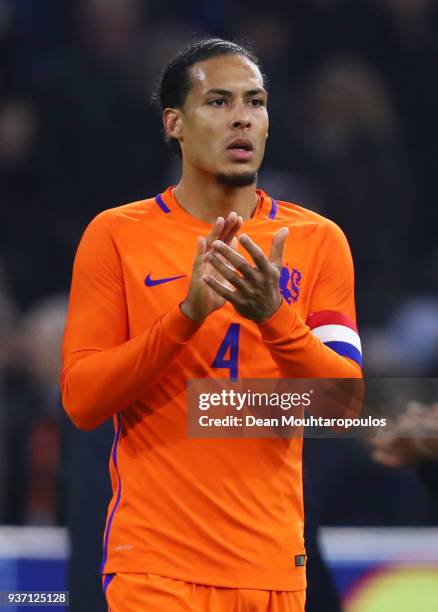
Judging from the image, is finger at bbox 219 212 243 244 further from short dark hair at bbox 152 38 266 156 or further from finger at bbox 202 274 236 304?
short dark hair at bbox 152 38 266 156

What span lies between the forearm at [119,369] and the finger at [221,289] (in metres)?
0.09

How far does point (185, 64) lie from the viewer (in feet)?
7.47

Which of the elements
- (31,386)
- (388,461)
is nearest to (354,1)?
(31,386)

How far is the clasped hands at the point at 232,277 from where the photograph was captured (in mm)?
1854

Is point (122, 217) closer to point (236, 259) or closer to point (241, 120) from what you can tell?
point (241, 120)

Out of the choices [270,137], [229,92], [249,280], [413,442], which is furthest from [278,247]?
[270,137]

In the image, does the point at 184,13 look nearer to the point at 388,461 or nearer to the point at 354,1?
the point at 354,1

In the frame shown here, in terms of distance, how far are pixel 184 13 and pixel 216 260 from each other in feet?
8.35

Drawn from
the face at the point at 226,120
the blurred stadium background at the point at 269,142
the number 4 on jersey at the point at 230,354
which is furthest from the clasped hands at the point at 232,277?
the blurred stadium background at the point at 269,142

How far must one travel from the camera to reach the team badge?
215 centimetres

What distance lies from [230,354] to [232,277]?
262mm

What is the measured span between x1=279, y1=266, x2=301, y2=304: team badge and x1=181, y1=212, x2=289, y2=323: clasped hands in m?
0.23

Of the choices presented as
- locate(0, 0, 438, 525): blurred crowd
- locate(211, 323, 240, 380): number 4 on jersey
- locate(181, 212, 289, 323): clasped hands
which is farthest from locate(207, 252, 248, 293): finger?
locate(0, 0, 438, 525): blurred crowd

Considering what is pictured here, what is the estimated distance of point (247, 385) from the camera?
82.0 inches
